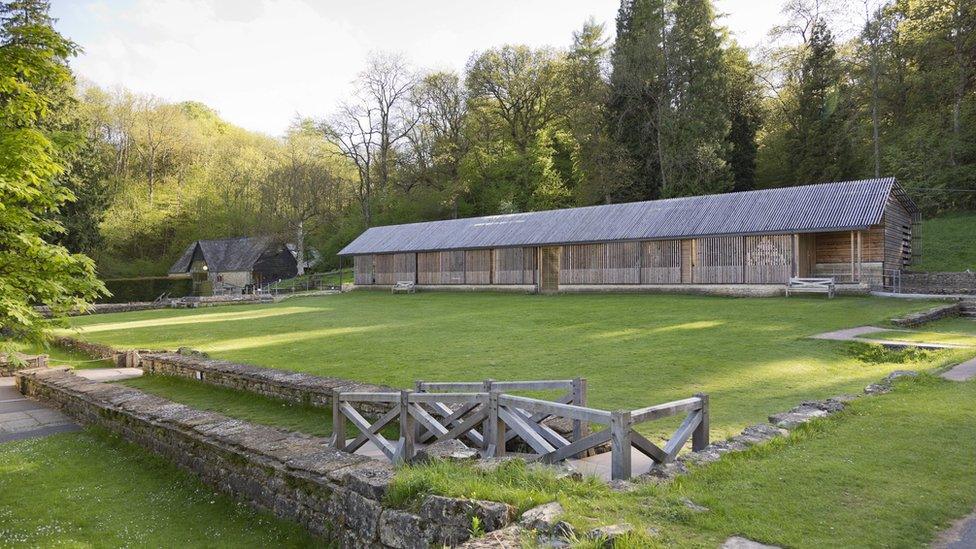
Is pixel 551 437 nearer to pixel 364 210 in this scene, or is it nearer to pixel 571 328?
pixel 571 328

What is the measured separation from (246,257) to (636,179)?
3650cm

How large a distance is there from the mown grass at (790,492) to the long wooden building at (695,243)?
23156mm

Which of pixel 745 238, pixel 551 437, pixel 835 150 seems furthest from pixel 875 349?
pixel 835 150

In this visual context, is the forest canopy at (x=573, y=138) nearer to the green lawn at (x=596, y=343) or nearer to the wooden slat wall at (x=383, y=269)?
the wooden slat wall at (x=383, y=269)

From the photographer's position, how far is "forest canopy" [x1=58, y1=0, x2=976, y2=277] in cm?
4234

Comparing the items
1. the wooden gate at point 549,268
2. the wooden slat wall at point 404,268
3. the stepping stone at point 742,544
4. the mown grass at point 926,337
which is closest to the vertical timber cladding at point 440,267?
the wooden slat wall at point 404,268

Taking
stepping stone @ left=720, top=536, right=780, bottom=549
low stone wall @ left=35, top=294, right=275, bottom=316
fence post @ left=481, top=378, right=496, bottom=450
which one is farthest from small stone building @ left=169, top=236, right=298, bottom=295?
stepping stone @ left=720, top=536, right=780, bottom=549

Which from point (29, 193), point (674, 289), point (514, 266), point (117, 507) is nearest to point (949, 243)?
point (674, 289)

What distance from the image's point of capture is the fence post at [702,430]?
23.2 feet

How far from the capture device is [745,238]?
29594 mm

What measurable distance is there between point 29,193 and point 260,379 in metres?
5.55

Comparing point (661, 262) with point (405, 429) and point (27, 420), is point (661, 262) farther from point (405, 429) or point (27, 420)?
point (27, 420)

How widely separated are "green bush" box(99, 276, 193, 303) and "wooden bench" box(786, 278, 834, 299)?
4770 cm

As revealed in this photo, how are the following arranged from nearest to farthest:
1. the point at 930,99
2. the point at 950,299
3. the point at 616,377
Result: the point at 616,377
the point at 950,299
the point at 930,99
